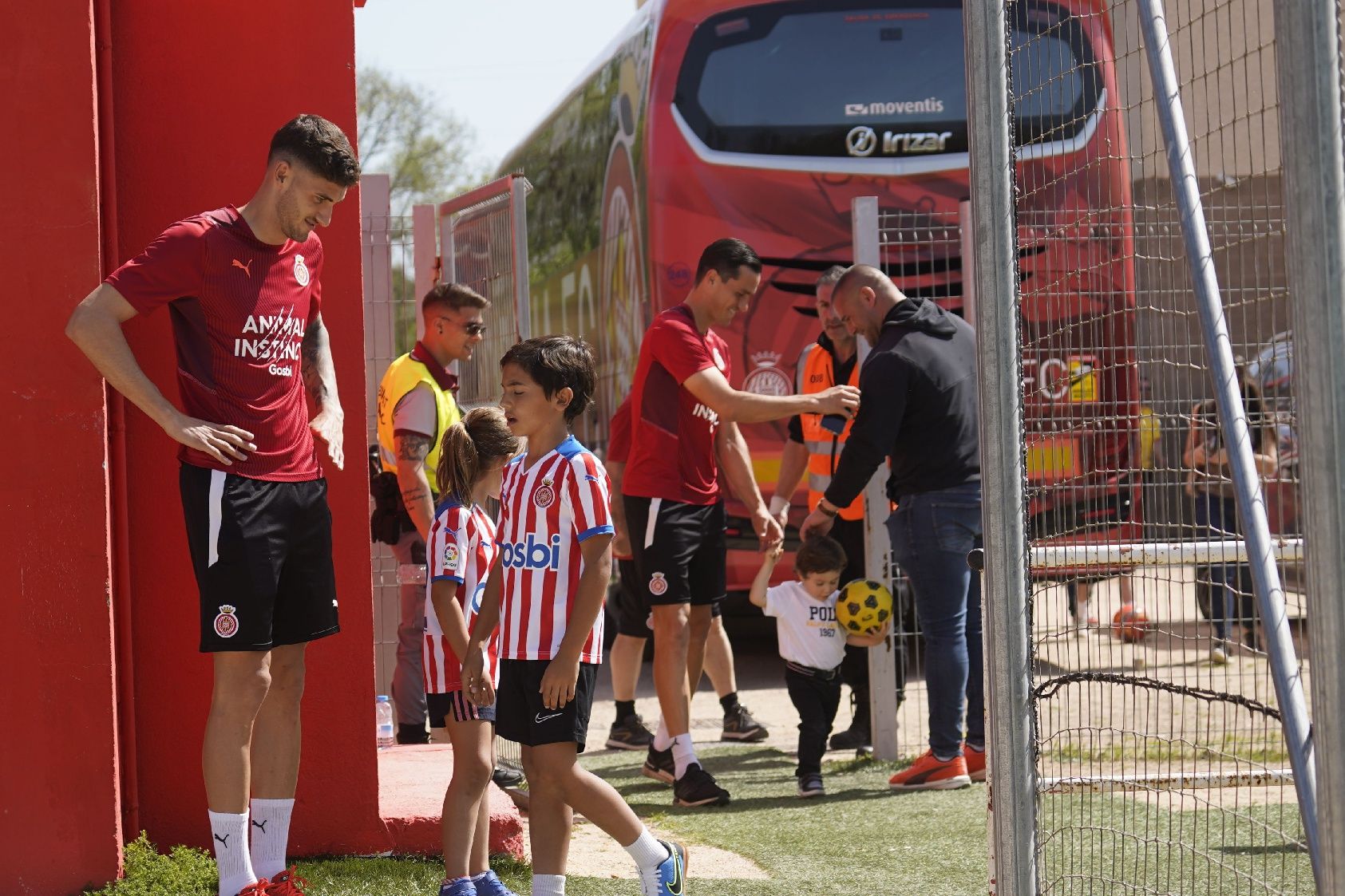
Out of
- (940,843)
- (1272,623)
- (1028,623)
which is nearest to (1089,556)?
(1028,623)

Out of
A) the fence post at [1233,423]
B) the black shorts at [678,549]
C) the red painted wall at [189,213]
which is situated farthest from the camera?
the black shorts at [678,549]

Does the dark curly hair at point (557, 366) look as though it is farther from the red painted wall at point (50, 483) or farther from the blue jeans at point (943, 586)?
the blue jeans at point (943, 586)

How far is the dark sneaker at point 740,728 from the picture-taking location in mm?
7582

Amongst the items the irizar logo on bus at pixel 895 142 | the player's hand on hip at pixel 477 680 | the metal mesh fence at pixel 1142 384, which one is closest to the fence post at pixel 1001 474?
the metal mesh fence at pixel 1142 384

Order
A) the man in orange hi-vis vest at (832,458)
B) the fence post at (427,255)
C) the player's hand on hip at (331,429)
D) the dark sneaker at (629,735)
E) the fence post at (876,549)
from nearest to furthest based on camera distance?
the player's hand on hip at (331,429), the fence post at (876,549), the man in orange hi-vis vest at (832,458), the dark sneaker at (629,735), the fence post at (427,255)

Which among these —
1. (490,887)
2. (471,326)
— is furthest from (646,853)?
(471,326)

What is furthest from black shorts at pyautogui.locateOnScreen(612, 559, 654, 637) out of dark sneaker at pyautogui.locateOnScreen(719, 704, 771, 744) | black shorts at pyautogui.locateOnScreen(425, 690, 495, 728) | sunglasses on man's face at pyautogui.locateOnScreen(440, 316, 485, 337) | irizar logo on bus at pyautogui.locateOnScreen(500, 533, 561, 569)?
irizar logo on bus at pyautogui.locateOnScreen(500, 533, 561, 569)

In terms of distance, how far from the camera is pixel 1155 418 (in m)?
4.16

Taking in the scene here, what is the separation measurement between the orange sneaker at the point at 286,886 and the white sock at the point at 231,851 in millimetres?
57

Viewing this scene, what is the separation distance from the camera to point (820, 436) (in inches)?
296

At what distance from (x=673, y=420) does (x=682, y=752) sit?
130cm

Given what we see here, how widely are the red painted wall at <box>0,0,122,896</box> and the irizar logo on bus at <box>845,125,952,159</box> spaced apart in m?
6.35

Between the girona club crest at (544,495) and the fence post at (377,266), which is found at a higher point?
the fence post at (377,266)

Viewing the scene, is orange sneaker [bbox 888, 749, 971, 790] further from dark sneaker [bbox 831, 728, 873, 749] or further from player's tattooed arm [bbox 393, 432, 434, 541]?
player's tattooed arm [bbox 393, 432, 434, 541]
